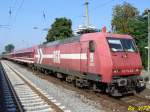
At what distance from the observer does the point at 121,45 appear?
15289mm

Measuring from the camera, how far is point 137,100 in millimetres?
13773

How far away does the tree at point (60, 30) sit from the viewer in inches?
2734

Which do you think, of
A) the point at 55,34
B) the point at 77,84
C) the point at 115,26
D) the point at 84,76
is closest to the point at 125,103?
the point at 84,76

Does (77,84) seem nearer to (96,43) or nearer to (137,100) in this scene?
(96,43)

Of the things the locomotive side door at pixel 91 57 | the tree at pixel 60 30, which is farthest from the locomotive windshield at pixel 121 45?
the tree at pixel 60 30

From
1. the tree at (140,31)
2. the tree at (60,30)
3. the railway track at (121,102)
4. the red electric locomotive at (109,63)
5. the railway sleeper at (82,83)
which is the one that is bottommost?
the railway track at (121,102)

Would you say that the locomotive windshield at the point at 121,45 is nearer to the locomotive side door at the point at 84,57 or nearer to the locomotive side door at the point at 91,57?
the locomotive side door at the point at 91,57

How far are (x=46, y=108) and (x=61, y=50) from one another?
9628mm

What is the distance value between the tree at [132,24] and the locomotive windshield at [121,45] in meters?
17.5

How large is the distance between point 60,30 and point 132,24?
30.8m

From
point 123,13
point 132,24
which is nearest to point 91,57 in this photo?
point 132,24

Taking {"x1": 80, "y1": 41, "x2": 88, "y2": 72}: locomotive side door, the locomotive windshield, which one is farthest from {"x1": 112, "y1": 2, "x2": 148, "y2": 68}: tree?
the locomotive windshield

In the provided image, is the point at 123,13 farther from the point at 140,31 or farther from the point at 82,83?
the point at 82,83

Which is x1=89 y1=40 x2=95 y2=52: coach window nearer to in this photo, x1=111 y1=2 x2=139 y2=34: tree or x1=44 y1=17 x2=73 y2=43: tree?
x1=111 y1=2 x2=139 y2=34: tree
